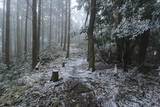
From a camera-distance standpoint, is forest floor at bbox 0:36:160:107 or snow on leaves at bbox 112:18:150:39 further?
snow on leaves at bbox 112:18:150:39

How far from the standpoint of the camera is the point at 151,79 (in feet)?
26.9

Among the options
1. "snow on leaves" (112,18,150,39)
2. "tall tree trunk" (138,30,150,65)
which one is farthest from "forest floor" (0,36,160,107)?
"snow on leaves" (112,18,150,39)

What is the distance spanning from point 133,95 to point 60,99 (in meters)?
2.89

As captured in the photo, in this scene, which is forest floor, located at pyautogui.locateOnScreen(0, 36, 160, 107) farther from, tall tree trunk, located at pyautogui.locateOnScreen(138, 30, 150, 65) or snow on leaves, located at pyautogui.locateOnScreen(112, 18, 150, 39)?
snow on leaves, located at pyautogui.locateOnScreen(112, 18, 150, 39)

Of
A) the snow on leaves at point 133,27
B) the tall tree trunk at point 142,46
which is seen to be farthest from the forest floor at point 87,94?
the snow on leaves at point 133,27

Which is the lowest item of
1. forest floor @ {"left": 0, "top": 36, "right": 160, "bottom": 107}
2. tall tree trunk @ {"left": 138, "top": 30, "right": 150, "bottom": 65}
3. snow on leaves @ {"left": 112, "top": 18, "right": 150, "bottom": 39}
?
forest floor @ {"left": 0, "top": 36, "right": 160, "bottom": 107}

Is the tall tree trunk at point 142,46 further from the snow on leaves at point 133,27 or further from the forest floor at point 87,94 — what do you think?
the snow on leaves at point 133,27

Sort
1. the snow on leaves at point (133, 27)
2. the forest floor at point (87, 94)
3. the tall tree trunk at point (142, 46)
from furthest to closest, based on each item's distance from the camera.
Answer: the tall tree trunk at point (142, 46)
the snow on leaves at point (133, 27)
the forest floor at point (87, 94)

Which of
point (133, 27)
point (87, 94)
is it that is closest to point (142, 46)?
point (133, 27)

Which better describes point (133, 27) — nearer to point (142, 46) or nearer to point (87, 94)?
point (142, 46)

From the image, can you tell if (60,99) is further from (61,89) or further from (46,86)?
(46,86)

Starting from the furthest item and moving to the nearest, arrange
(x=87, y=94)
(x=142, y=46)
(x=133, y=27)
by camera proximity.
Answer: (x=142, y=46) → (x=133, y=27) → (x=87, y=94)

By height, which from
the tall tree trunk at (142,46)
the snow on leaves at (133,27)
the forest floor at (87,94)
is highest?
the snow on leaves at (133,27)

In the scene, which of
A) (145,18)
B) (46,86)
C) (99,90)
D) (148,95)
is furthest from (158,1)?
(46,86)
